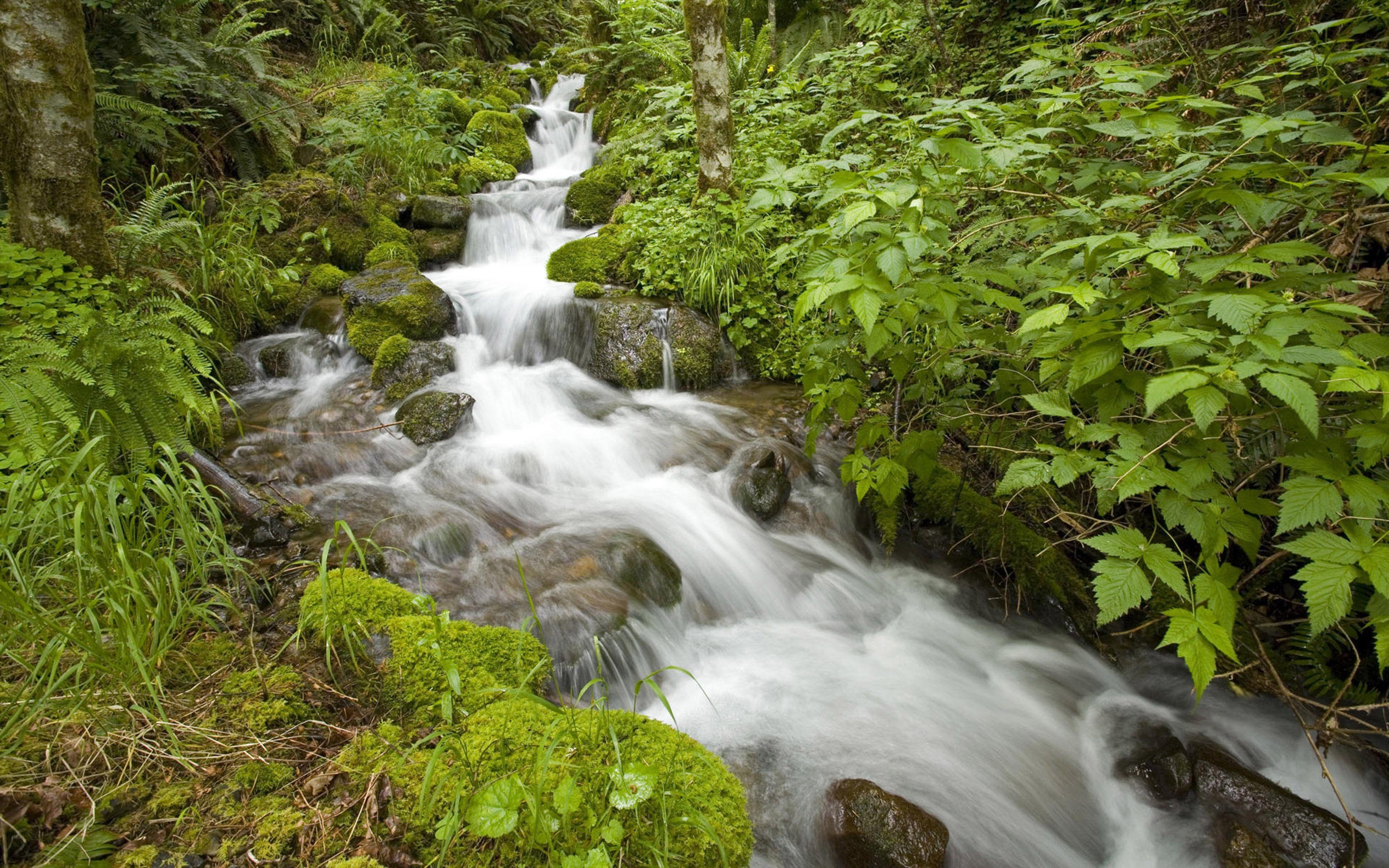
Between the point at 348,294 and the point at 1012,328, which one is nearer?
the point at 1012,328

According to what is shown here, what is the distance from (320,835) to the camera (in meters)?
1.76

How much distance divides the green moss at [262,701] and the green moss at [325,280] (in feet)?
17.5

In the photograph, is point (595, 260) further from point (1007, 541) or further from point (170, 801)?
point (170, 801)

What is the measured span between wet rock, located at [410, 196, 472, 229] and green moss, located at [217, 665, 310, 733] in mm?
7057

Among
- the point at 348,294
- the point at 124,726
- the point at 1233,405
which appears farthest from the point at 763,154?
the point at 124,726

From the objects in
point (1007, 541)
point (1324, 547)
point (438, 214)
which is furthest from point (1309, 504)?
point (438, 214)

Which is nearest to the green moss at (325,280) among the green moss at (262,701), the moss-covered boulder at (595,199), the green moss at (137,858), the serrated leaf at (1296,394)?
the moss-covered boulder at (595,199)

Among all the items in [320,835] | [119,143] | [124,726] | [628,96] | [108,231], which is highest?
[628,96]

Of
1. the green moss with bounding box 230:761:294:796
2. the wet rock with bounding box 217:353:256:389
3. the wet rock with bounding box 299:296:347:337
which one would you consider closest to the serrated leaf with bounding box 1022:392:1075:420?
the green moss with bounding box 230:761:294:796

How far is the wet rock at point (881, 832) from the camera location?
7.78 feet

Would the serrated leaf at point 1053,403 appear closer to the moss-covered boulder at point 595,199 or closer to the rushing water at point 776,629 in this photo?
the rushing water at point 776,629

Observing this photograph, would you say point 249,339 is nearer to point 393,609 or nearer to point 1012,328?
point 393,609

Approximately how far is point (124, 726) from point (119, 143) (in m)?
5.92

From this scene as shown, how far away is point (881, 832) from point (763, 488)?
95.7 inches
